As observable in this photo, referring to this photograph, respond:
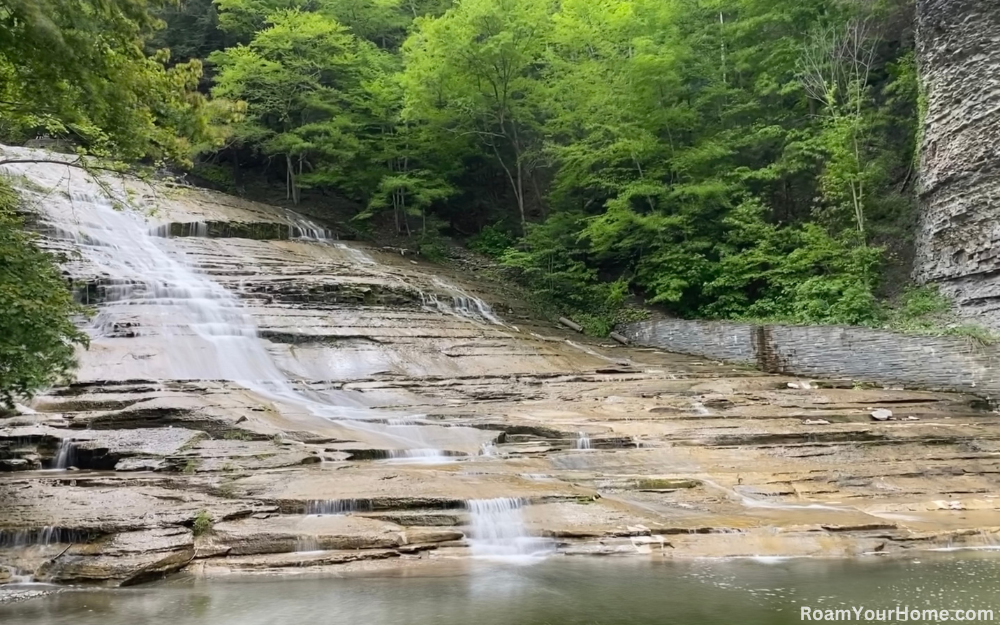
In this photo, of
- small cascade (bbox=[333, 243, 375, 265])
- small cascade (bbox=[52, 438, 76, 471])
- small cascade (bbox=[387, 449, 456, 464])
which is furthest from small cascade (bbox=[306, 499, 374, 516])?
small cascade (bbox=[333, 243, 375, 265])

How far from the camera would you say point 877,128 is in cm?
1828

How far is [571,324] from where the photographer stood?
19.5 m

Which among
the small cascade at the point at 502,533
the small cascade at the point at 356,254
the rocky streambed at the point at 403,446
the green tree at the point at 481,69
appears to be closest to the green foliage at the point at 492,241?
the green tree at the point at 481,69

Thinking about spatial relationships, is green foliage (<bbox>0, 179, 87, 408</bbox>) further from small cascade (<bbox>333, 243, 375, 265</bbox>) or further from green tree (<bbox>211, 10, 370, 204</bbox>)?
green tree (<bbox>211, 10, 370, 204</bbox>)

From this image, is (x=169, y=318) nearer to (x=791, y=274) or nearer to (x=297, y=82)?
(x=297, y=82)

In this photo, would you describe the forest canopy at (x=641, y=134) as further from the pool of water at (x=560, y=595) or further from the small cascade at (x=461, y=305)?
the pool of water at (x=560, y=595)

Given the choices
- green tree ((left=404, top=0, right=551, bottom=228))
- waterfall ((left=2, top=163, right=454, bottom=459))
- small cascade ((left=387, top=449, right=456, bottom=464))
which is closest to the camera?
small cascade ((left=387, top=449, right=456, bottom=464))

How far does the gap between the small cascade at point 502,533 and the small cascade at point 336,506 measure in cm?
102

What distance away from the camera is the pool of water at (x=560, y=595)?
4.77 metres

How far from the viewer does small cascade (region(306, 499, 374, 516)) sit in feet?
22.2

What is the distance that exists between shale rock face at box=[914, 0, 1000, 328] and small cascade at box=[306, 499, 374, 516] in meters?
12.6

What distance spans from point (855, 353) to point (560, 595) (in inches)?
410

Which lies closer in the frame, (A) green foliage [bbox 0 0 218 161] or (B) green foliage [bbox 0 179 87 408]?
(A) green foliage [bbox 0 0 218 161]

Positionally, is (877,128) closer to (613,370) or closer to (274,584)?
(613,370)
